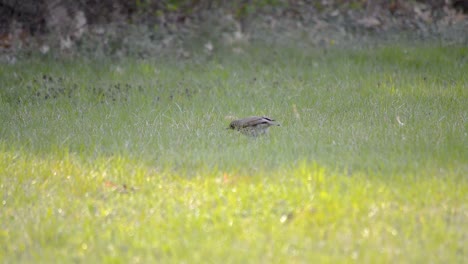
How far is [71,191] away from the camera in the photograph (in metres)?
5.35

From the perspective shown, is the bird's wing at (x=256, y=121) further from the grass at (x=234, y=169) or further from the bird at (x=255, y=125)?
the grass at (x=234, y=169)

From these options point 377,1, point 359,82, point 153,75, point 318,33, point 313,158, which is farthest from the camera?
point 377,1

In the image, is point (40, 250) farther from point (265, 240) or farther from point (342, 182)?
point (342, 182)

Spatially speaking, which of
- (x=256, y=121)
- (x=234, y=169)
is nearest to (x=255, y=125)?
(x=256, y=121)

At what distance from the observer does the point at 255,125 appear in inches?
260

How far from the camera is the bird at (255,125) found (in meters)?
6.58

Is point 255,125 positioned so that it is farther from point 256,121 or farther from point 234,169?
point 234,169

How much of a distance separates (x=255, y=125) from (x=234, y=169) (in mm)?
1110

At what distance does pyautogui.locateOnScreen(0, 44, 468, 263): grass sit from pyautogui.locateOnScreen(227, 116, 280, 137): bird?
14 centimetres

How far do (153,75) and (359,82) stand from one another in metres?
2.98

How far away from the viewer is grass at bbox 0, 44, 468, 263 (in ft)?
14.1

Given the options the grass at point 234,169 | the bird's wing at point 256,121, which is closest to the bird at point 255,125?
the bird's wing at point 256,121

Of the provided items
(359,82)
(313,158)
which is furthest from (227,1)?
(313,158)

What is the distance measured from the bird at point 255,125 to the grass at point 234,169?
0.45 feet
